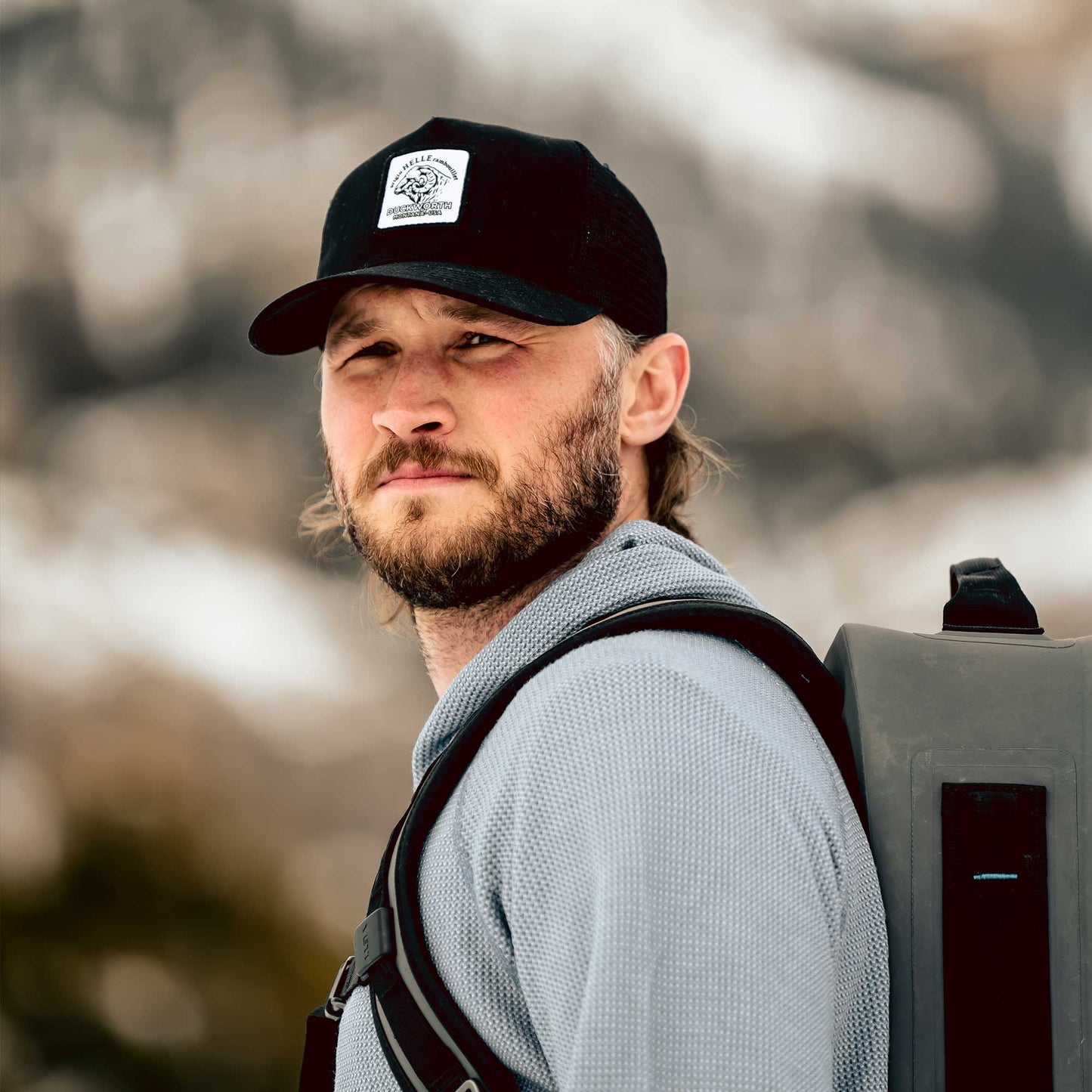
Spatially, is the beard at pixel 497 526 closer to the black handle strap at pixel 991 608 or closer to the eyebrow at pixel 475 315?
the eyebrow at pixel 475 315

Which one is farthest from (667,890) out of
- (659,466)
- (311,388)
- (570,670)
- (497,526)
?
(311,388)

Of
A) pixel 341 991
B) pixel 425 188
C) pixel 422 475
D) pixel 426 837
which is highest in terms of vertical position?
pixel 425 188

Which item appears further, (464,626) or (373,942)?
(464,626)

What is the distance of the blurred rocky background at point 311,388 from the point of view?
7.14 feet

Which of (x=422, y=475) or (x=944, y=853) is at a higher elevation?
(x=422, y=475)

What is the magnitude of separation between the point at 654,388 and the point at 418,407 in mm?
268

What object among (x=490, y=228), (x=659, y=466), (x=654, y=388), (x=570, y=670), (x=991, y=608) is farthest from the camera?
(x=659, y=466)

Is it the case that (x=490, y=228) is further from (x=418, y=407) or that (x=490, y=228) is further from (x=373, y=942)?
(x=373, y=942)

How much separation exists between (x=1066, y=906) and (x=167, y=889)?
1.86 metres

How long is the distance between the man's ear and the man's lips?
21 cm

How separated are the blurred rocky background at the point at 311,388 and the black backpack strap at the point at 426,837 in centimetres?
140

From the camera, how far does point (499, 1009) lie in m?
0.67

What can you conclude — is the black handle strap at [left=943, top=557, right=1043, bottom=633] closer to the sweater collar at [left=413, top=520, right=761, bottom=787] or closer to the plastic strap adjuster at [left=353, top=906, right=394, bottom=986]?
the sweater collar at [left=413, top=520, right=761, bottom=787]

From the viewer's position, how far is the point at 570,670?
0.71 meters
